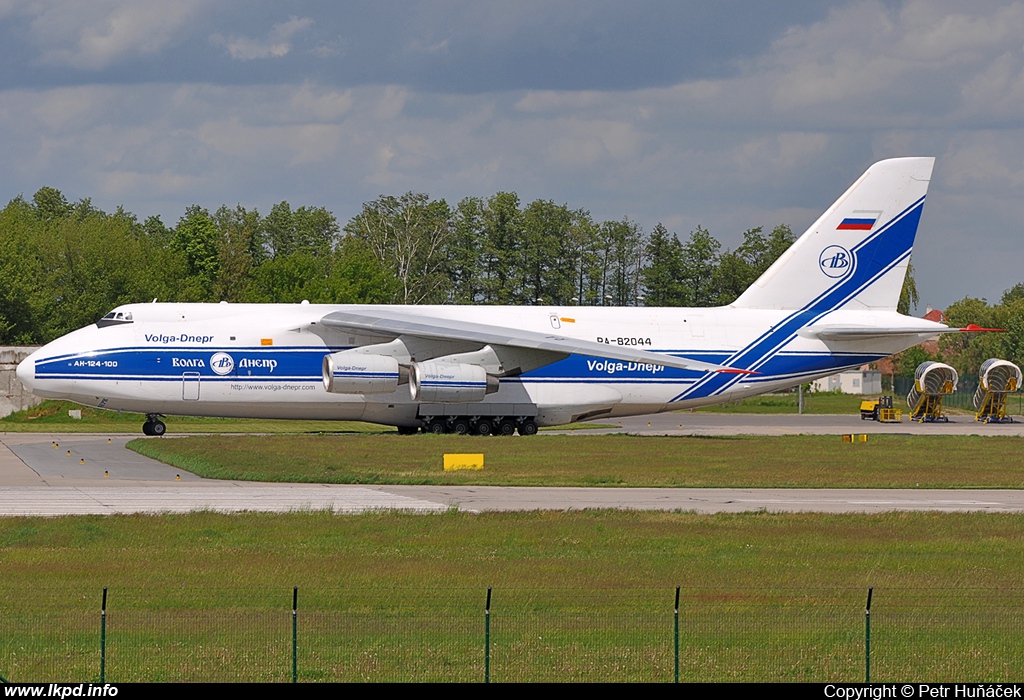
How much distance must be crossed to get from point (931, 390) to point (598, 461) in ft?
117

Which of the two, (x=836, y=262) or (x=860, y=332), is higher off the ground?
(x=836, y=262)

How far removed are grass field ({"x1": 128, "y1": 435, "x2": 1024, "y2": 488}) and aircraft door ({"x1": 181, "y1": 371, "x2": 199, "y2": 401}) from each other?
1.93 metres

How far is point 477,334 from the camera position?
138 feet

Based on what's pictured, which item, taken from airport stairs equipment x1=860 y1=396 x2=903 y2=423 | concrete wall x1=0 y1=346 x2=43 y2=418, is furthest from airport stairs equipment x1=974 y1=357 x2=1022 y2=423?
concrete wall x1=0 y1=346 x2=43 y2=418

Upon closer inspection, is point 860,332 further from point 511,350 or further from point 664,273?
point 664,273

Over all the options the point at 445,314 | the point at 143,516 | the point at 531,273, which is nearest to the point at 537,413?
the point at 445,314

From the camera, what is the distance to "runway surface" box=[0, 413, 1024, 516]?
26297 mm

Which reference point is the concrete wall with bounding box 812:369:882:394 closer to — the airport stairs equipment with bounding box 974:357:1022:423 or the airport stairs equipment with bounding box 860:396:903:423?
the airport stairs equipment with bounding box 974:357:1022:423

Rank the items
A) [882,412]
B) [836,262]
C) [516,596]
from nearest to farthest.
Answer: [516,596]
[836,262]
[882,412]

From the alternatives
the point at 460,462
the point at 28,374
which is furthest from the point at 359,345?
the point at 28,374

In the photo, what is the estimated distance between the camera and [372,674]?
12594 mm

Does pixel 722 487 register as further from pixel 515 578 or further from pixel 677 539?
pixel 515 578

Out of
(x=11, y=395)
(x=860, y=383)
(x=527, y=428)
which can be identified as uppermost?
(x=11, y=395)

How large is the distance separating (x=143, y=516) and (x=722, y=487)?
15.0m
